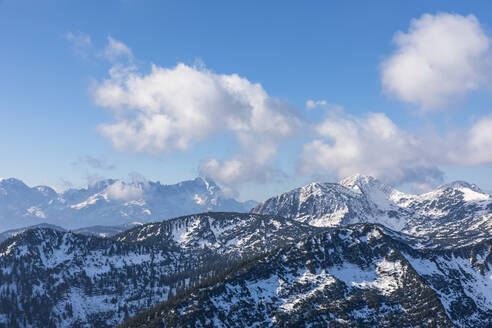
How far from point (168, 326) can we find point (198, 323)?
1607 cm

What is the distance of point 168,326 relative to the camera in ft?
639

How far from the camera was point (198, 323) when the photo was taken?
19750cm
